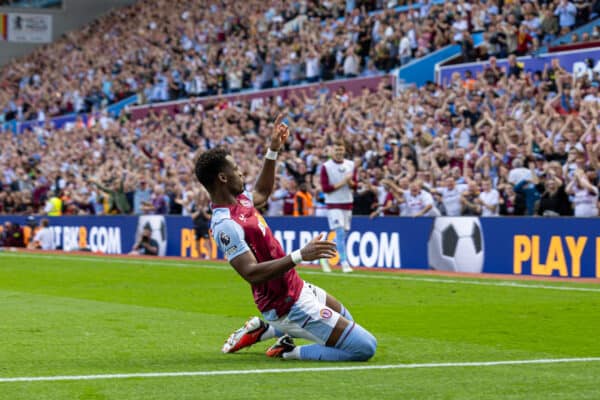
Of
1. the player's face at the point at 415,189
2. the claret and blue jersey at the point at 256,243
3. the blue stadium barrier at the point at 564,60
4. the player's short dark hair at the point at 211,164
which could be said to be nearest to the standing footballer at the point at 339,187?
the player's face at the point at 415,189

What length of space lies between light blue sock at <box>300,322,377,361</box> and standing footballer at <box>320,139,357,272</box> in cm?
1033

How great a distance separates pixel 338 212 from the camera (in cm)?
1911

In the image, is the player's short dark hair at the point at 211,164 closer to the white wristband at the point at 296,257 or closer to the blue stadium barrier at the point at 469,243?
the white wristband at the point at 296,257

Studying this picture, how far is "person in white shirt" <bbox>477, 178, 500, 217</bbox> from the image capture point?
19984mm

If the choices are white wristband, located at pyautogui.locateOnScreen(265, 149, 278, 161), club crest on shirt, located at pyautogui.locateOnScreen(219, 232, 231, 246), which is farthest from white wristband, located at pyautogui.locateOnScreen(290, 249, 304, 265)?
white wristband, located at pyautogui.locateOnScreen(265, 149, 278, 161)

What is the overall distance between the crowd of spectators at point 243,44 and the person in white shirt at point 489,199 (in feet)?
22.9

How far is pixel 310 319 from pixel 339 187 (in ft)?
34.7

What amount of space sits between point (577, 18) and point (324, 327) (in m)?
20.1

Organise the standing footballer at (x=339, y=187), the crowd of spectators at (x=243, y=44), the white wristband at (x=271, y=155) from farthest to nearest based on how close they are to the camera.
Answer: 1. the crowd of spectators at (x=243, y=44)
2. the standing footballer at (x=339, y=187)
3. the white wristband at (x=271, y=155)

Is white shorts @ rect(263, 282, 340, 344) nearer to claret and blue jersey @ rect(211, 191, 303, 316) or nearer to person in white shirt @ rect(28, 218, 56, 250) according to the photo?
claret and blue jersey @ rect(211, 191, 303, 316)

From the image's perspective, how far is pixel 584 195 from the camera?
1811cm

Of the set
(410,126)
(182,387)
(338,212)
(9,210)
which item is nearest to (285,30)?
(9,210)

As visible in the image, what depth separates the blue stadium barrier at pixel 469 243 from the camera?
1814 cm

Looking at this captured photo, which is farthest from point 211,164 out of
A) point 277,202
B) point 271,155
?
point 277,202
